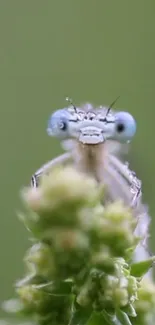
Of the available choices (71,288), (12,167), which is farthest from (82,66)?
(71,288)

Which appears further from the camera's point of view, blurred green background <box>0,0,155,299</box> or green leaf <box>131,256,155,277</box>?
blurred green background <box>0,0,155,299</box>

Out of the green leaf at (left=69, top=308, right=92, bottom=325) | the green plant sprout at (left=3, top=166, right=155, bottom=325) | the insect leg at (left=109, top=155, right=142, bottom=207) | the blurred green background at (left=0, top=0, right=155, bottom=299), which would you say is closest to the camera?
the green plant sprout at (left=3, top=166, right=155, bottom=325)

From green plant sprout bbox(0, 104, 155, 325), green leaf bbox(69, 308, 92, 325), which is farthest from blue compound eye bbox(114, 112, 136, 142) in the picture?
green leaf bbox(69, 308, 92, 325)

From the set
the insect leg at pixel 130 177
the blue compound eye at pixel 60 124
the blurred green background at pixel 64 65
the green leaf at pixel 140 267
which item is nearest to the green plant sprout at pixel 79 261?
the green leaf at pixel 140 267

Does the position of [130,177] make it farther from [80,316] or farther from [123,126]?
[80,316]

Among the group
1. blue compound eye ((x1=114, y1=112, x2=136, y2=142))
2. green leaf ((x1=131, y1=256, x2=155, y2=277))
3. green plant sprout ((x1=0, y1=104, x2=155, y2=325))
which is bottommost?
green plant sprout ((x1=0, y1=104, x2=155, y2=325))

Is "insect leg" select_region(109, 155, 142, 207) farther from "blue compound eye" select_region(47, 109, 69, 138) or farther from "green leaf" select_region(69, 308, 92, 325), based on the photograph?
"green leaf" select_region(69, 308, 92, 325)

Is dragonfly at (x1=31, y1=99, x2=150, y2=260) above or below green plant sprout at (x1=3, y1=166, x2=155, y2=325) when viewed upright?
above

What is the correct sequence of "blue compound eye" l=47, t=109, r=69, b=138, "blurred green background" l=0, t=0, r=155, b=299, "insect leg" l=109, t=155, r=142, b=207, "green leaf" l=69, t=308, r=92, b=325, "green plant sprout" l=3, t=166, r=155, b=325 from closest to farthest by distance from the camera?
"green plant sprout" l=3, t=166, r=155, b=325 < "green leaf" l=69, t=308, r=92, b=325 < "insect leg" l=109, t=155, r=142, b=207 < "blue compound eye" l=47, t=109, r=69, b=138 < "blurred green background" l=0, t=0, r=155, b=299

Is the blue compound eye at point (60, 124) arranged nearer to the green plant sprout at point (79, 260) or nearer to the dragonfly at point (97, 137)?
the dragonfly at point (97, 137)
